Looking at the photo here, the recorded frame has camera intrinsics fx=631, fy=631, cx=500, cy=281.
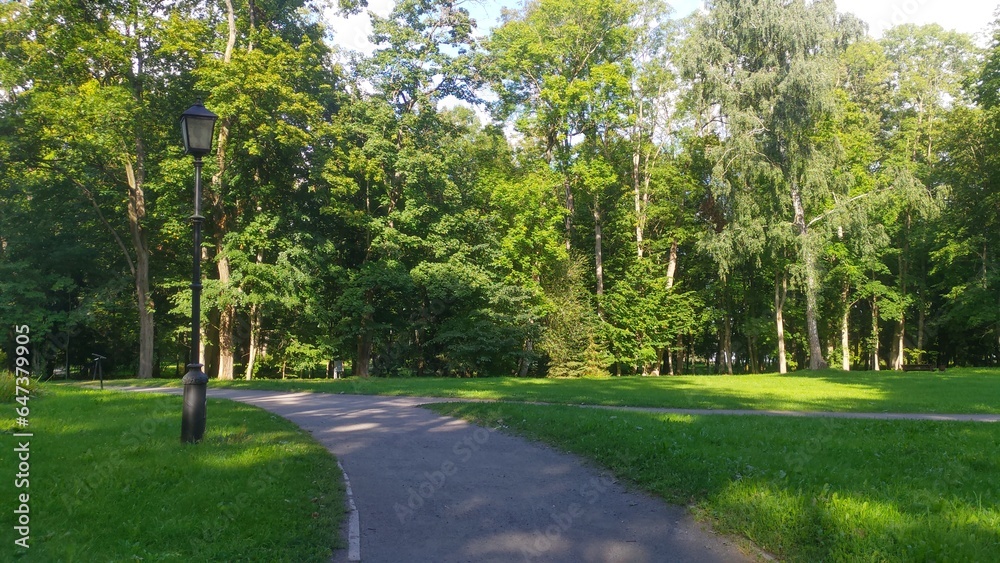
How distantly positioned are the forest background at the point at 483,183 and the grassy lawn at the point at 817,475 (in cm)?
2006

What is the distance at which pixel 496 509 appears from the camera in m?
5.97

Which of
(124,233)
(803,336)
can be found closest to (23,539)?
(124,233)

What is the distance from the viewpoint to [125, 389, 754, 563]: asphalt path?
4887 mm

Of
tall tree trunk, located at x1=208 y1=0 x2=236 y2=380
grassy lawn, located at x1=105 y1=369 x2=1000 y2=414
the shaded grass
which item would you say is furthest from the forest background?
the shaded grass

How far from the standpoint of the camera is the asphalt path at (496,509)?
192 inches

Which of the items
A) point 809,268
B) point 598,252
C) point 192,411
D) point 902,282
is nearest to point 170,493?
point 192,411

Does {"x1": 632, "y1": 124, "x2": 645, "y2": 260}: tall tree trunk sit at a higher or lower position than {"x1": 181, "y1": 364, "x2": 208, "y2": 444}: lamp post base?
higher

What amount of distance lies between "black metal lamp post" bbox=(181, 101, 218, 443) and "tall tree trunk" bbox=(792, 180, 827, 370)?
27.7 meters

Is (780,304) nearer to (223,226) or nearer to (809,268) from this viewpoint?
→ (809,268)

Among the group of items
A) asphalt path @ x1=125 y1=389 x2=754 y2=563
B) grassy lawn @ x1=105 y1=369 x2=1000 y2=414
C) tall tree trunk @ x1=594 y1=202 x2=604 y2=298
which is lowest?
asphalt path @ x1=125 y1=389 x2=754 y2=563

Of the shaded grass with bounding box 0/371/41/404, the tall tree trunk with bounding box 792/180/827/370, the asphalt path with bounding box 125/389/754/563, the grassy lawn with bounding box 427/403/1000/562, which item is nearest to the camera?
the grassy lawn with bounding box 427/403/1000/562

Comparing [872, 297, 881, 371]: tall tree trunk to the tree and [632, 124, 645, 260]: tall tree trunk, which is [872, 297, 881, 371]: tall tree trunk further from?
[632, 124, 645, 260]: tall tree trunk

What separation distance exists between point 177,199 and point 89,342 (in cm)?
1516

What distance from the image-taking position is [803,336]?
44031mm
